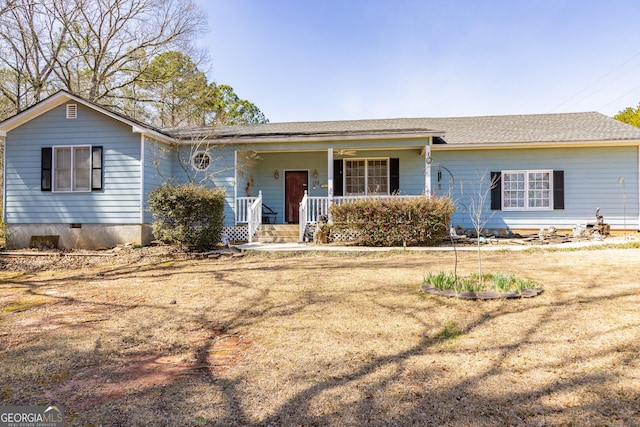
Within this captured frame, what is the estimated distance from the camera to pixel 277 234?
11719 mm

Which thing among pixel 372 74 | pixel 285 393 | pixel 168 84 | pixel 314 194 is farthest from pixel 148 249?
pixel 168 84

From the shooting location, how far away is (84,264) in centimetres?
859

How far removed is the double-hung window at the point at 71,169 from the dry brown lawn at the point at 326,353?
6.07 meters

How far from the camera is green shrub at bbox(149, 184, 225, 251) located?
8992 mm

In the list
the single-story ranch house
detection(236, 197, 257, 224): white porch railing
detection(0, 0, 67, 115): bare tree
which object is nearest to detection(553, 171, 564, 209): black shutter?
the single-story ranch house

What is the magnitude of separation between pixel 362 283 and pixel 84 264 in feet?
22.0

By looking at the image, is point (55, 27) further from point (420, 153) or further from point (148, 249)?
point (420, 153)

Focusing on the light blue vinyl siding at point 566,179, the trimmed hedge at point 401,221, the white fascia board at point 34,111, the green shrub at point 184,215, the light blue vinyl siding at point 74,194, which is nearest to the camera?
the green shrub at point 184,215

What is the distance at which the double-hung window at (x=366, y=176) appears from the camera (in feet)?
43.7

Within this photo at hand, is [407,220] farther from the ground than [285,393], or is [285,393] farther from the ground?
[407,220]

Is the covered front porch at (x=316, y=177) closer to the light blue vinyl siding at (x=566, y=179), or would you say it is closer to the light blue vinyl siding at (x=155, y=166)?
the light blue vinyl siding at (x=566, y=179)

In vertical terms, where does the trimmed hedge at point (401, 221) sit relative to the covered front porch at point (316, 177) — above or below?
below

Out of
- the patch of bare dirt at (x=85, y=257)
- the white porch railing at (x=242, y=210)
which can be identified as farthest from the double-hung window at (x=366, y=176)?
the patch of bare dirt at (x=85, y=257)

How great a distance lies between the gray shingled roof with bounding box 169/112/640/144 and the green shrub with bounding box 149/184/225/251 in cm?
347
